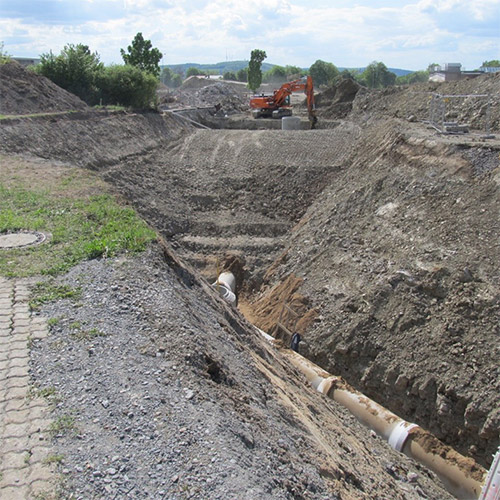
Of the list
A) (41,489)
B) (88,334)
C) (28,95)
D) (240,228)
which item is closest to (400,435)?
(88,334)

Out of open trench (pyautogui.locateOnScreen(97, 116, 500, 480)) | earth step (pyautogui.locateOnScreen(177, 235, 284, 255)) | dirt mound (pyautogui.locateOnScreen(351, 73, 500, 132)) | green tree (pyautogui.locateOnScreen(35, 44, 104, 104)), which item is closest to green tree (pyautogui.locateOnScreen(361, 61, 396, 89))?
dirt mound (pyautogui.locateOnScreen(351, 73, 500, 132))

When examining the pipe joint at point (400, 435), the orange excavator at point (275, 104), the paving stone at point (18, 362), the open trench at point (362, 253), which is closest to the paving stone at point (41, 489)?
the paving stone at point (18, 362)

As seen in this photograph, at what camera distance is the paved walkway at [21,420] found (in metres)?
4.66

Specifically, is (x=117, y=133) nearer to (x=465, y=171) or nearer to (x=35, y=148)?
(x=35, y=148)

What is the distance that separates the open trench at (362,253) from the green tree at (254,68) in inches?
2109

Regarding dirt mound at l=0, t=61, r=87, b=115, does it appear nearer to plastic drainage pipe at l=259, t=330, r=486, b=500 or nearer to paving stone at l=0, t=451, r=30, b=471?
plastic drainage pipe at l=259, t=330, r=486, b=500

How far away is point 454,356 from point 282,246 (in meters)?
9.29

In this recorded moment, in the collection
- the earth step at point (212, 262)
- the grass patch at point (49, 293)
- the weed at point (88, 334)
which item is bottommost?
the earth step at point (212, 262)

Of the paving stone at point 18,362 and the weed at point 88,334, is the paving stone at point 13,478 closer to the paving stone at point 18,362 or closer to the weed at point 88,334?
the paving stone at point 18,362

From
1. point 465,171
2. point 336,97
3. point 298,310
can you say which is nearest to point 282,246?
point 298,310

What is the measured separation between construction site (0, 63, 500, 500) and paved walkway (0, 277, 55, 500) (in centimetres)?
10

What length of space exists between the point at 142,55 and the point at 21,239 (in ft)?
126

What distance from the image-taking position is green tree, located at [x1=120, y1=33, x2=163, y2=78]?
1783 inches

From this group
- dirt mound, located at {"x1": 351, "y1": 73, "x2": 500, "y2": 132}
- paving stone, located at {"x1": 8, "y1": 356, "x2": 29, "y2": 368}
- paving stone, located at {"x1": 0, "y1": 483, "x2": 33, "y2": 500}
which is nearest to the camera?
paving stone, located at {"x1": 0, "y1": 483, "x2": 33, "y2": 500}
